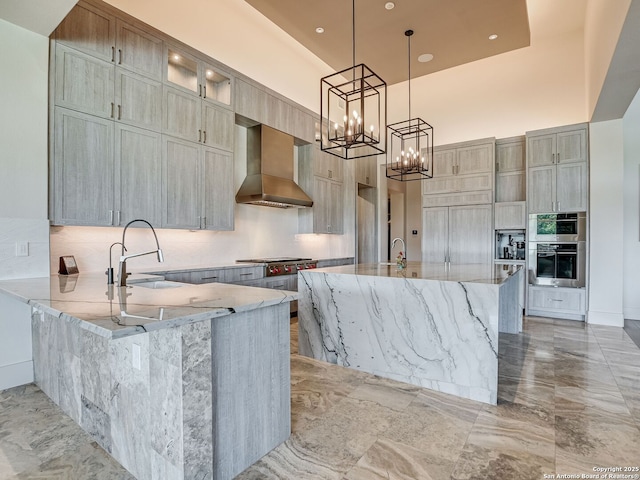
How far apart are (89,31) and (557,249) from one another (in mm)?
6211

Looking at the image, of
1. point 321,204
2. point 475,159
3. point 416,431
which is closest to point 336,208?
point 321,204

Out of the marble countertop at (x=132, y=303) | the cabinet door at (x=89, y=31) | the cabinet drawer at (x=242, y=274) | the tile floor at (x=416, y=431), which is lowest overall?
the tile floor at (x=416, y=431)

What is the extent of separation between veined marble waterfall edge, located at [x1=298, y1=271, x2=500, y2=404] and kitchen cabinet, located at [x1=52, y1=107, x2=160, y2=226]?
181 cm

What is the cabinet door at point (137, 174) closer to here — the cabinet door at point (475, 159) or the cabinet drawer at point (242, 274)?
the cabinet drawer at point (242, 274)

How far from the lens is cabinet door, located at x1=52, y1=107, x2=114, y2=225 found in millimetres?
2879

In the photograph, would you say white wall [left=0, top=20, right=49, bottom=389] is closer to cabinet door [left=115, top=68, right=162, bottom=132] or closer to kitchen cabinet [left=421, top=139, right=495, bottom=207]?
cabinet door [left=115, top=68, right=162, bottom=132]

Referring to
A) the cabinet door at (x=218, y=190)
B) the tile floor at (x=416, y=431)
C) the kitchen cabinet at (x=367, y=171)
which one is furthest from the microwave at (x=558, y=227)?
the cabinet door at (x=218, y=190)

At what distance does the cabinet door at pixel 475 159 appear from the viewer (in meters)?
5.71

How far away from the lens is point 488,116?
607 centimetres

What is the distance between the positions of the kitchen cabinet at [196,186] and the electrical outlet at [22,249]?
116cm

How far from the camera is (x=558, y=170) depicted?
199 inches

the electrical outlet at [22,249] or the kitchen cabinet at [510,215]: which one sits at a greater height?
the kitchen cabinet at [510,215]

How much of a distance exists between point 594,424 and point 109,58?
4.71 m

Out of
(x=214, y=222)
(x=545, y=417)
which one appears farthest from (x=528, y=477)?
(x=214, y=222)
